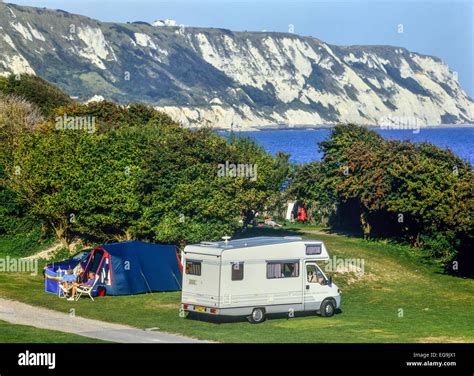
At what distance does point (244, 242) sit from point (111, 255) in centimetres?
809

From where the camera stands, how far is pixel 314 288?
113ft

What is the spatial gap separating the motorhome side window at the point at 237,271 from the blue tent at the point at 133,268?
28.5 feet

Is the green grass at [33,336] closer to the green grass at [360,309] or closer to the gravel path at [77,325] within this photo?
the gravel path at [77,325]

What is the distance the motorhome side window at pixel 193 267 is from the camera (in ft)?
107

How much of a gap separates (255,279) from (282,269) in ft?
4.27

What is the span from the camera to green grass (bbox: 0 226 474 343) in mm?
30359
